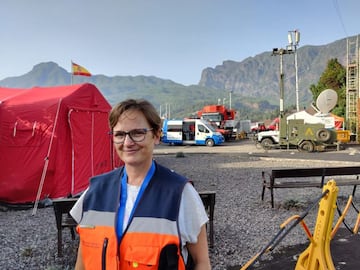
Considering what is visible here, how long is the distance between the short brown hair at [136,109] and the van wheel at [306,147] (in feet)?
67.0

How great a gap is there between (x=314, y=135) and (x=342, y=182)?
540 inches

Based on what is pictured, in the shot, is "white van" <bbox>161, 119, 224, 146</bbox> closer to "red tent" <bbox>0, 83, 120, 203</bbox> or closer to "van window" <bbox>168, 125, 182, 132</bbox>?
"van window" <bbox>168, 125, 182, 132</bbox>

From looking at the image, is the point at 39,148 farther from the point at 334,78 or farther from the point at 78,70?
the point at 334,78

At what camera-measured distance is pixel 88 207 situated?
5.76 feet

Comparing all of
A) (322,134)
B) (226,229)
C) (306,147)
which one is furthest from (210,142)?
(226,229)

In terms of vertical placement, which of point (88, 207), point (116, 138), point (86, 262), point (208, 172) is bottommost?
point (208, 172)

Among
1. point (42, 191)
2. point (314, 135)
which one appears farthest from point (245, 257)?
point (314, 135)

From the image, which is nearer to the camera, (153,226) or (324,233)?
(153,226)

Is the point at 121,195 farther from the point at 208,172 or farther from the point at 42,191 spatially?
the point at 208,172

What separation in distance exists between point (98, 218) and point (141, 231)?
0.25 metres

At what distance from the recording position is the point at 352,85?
3341cm

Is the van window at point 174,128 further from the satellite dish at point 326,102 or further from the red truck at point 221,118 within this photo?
the satellite dish at point 326,102

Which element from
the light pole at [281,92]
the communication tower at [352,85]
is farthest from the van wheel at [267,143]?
the communication tower at [352,85]

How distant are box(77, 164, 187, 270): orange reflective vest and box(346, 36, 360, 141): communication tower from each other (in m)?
32.6
